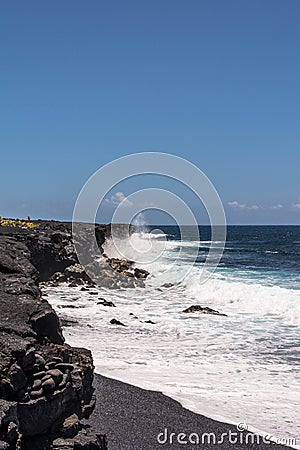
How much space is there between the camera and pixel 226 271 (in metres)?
36.8

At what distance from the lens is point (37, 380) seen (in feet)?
18.3

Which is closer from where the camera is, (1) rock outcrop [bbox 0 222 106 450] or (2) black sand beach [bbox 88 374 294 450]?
(1) rock outcrop [bbox 0 222 106 450]

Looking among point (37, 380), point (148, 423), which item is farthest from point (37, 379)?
point (148, 423)

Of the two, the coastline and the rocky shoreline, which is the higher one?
the rocky shoreline

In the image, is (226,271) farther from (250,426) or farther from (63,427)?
(63,427)

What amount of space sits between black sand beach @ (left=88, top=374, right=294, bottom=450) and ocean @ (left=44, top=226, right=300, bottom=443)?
36 centimetres

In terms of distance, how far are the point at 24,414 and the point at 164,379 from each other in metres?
5.14

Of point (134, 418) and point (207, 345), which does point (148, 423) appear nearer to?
point (134, 418)

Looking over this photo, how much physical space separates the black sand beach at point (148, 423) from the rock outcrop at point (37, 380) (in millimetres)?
669

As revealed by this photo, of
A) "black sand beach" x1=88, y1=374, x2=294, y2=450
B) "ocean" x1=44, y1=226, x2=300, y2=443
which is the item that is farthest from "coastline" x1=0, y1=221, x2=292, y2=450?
"ocean" x1=44, y1=226, x2=300, y2=443

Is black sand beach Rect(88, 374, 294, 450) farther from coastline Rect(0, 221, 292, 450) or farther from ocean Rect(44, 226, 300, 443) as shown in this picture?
ocean Rect(44, 226, 300, 443)

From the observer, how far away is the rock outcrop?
17.2 feet

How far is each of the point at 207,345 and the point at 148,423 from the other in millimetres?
5812

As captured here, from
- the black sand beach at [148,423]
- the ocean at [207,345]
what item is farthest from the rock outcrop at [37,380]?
the ocean at [207,345]
